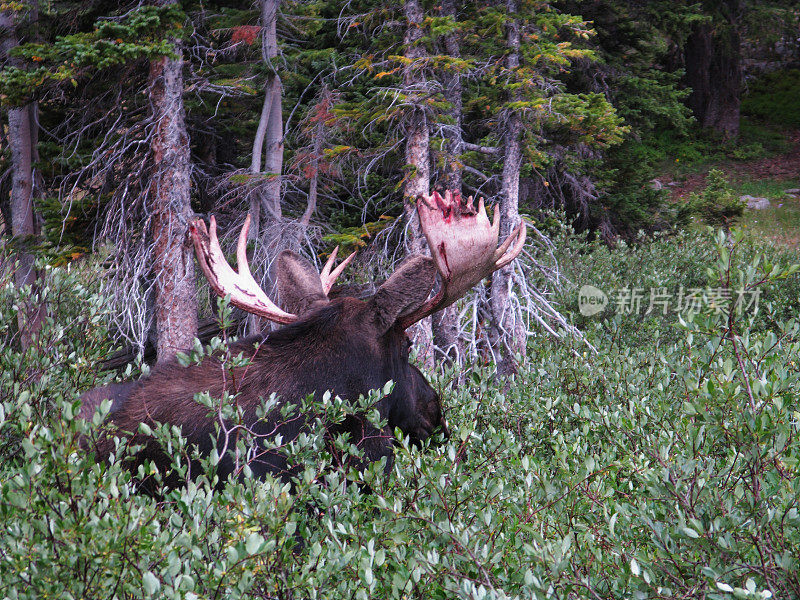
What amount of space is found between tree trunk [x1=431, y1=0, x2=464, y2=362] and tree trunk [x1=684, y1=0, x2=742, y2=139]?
57.0 feet

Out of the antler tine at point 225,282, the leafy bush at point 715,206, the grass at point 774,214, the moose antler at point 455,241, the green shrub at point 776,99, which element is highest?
the moose antler at point 455,241

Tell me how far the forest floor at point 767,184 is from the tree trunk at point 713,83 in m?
1.82

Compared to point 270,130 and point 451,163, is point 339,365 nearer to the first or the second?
point 451,163

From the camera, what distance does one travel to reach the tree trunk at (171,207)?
8.31 meters

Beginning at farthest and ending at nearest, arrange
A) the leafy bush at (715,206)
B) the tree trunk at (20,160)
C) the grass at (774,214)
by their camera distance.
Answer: the grass at (774,214)
the leafy bush at (715,206)
the tree trunk at (20,160)

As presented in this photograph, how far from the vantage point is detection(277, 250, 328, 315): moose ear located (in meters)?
4.60

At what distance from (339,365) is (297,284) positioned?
3.39 ft

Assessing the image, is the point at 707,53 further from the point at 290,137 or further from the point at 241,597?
the point at 241,597

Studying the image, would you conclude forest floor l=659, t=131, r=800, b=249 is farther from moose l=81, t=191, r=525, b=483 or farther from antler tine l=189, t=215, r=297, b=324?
antler tine l=189, t=215, r=297, b=324

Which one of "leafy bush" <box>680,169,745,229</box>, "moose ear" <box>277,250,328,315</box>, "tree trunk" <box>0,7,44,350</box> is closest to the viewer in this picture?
"moose ear" <box>277,250,328,315</box>

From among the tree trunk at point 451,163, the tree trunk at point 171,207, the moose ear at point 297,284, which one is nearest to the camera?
the moose ear at point 297,284

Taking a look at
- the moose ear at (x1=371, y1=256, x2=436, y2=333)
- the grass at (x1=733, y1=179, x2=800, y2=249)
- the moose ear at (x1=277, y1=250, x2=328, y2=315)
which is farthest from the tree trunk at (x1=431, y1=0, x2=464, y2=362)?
the grass at (x1=733, y1=179, x2=800, y2=249)

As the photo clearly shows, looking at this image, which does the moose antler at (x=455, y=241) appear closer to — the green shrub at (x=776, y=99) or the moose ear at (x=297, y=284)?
the moose ear at (x=297, y=284)

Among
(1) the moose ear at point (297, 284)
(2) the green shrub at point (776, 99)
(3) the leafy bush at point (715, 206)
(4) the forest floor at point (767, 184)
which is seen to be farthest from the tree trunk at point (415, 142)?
(2) the green shrub at point (776, 99)
